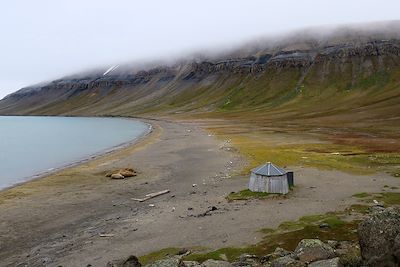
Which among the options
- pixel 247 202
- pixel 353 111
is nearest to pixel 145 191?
pixel 247 202

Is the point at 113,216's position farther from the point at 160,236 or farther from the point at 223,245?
the point at 223,245

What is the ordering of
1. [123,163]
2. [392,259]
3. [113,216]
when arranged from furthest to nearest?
[123,163] < [113,216] < [392,259]

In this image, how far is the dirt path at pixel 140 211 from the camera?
21016mm

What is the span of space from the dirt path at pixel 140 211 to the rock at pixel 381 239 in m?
8.21

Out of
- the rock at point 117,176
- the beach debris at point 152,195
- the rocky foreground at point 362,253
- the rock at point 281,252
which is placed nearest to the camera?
the rocky foreground at point 362,253

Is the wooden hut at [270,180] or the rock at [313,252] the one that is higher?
the rock at [313,252]

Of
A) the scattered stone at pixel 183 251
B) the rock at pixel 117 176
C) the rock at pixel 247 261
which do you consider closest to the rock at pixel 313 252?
the rock at pixel 247 261

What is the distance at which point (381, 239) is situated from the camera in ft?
40.6

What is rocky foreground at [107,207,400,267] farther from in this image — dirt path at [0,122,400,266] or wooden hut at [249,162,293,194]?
wooden hut at [249,162,293,194]

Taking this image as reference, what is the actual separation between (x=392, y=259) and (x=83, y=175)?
123ft

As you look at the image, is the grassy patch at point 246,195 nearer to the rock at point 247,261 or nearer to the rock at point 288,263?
the rock at point 247,261

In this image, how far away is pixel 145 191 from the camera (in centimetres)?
3538

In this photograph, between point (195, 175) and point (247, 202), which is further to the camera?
point (195, 175)

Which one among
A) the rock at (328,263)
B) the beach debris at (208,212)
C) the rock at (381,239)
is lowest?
the beach debris at (208,212)
